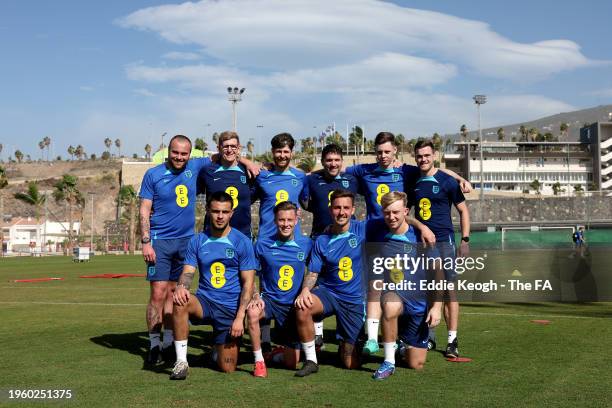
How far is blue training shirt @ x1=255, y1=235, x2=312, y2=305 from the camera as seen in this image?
744 centimetres

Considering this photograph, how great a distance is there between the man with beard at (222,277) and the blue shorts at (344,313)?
793 millimetres

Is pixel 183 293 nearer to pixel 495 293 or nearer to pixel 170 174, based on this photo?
pixel 170 174

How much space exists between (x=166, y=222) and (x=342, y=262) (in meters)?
2.21

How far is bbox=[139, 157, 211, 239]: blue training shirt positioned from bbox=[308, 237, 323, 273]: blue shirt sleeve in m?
1.74

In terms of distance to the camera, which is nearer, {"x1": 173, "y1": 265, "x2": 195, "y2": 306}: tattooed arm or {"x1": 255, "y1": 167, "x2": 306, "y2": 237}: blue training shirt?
{"x1": 173, "y1": 265, "x2": 195, "y2": 306}: tattooed arm

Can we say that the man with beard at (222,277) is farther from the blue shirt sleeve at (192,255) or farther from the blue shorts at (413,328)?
the blue shorts at (413,328)

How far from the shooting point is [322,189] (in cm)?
846

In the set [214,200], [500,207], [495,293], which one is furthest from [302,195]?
[500,207]

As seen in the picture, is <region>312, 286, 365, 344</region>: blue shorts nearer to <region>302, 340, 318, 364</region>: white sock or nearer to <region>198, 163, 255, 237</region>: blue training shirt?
<region>302, 340, 318, 364</region>: white sock

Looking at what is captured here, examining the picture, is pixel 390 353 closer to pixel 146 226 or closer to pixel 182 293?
pixel 182 293

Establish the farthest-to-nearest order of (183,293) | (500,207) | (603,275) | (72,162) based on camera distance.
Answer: (72,162) → (500,207) → (603,275) → (183,293)

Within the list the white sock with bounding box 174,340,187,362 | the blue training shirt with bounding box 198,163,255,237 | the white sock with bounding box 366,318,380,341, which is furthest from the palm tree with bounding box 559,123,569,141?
the white sock with bounding box 174,340,187,362

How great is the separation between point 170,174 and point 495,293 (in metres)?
6.27

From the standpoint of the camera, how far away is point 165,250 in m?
8.14
